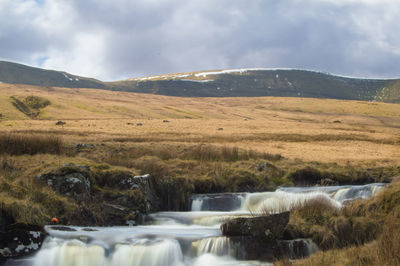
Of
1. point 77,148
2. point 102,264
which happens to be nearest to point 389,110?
point 77,148

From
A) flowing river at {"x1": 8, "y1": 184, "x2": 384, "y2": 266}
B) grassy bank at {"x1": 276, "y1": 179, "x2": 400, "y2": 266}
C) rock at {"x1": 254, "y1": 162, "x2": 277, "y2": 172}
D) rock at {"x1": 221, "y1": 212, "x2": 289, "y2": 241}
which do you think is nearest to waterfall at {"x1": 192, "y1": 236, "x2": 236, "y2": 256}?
flowing river at {"x1": 8, "y1": 184, "x2": 384, "y2": 266}

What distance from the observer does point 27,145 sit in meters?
19.7

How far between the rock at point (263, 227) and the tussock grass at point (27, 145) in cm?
1244

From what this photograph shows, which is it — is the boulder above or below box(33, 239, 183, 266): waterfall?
above

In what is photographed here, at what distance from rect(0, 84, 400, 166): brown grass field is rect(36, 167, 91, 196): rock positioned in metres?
21.2

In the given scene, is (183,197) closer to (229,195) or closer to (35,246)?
(229,195)

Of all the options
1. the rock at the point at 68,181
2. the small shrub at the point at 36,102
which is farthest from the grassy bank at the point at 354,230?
the small shrub at the point at 36,102

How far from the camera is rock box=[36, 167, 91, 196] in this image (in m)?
14.2

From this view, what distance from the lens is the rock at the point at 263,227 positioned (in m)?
11.1

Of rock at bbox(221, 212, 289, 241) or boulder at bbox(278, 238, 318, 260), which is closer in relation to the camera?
boulder at bbox(278, 238, 318, 260)

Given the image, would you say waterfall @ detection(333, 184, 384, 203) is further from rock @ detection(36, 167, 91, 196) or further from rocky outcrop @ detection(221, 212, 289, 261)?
rock @ detection(36, 167, 91, 196)

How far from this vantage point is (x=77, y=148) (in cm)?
2558

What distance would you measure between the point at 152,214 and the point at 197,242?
4.04m

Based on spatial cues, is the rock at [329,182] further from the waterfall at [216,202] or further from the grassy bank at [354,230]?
the grassy bank at [354,230]
